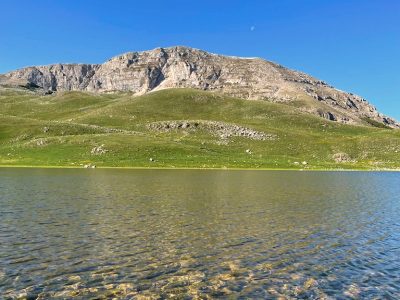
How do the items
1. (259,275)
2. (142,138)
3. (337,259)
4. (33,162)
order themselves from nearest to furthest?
1. (259,275)
2. (337,259)
3. (33,162)
4. (142,138)

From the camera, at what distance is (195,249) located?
948 inches

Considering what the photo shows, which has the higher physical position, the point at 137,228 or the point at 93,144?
the point at 93,144

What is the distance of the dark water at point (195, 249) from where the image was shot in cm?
1766

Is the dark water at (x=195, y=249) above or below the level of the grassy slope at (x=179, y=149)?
below

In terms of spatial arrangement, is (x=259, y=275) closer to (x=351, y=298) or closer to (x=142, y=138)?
(x=351, y=298)

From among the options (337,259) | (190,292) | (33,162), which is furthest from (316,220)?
(33,162)

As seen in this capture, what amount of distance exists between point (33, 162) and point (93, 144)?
22.8m

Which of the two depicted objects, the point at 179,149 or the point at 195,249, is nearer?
the point at 195,249

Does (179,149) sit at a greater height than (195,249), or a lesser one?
greater

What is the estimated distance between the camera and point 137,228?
29.4m

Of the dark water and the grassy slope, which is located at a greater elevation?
the grassy slope

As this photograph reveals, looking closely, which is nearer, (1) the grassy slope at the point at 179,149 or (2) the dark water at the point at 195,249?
(2) the dark water at the point at 195,249

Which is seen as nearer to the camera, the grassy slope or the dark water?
the dark water

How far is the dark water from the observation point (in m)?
17.7
